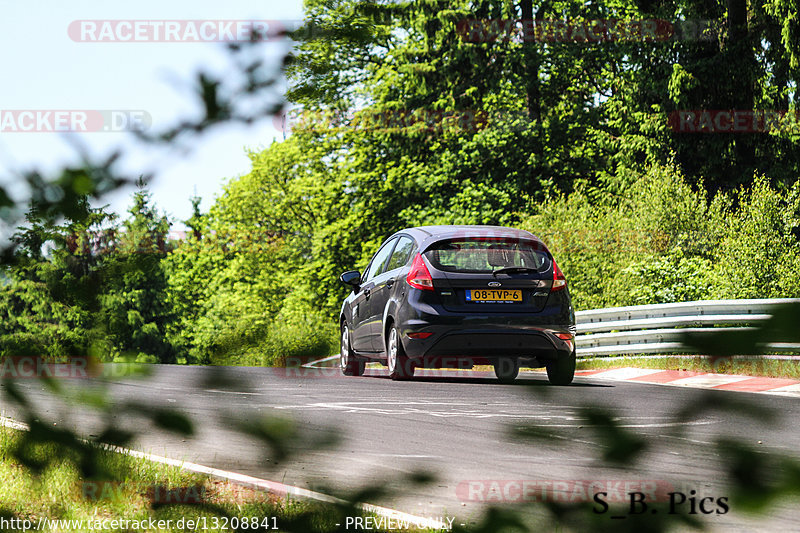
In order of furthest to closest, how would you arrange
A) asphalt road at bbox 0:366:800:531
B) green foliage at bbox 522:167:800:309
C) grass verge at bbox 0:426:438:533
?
green foliage at bbox 522:167:800:309
grass verge at bbox 0:426:438:533
asphalt road at bbox 0:366:800:531

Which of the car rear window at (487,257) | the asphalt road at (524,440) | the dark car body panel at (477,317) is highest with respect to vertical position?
the car rear window at (487,257)

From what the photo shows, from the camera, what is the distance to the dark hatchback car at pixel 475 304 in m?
10.4

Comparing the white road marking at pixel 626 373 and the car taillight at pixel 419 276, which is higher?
the car taillight at pixel 419 276

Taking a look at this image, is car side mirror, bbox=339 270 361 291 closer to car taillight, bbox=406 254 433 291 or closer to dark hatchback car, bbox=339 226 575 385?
dark hatchback car, bbox=339 226 575 385

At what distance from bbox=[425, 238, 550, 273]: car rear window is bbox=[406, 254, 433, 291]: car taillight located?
0.37ft

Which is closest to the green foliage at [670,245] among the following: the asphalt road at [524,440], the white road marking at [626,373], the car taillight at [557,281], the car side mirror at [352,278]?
the white road marking at [626,373]

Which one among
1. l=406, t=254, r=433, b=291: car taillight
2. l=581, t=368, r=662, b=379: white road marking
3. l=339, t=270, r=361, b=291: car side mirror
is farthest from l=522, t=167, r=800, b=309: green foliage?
l=406, t=254, r=433, b=291: car taillight

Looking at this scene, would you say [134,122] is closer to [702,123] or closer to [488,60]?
[702,123]

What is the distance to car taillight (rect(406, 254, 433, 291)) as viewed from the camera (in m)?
10.5

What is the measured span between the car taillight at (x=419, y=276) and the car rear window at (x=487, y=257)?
112 mm

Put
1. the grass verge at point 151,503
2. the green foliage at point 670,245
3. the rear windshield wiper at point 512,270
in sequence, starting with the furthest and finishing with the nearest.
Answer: the green foliage at point 670,245 < the rear windshield wiper at point 512,270 < the grass verge at point 151,503

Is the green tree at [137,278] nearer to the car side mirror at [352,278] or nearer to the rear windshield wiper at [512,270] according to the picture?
the rear windshield wiper at [512,270]

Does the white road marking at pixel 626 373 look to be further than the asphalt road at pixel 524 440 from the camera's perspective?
Yes

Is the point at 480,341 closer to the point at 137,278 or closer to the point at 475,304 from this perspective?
the point at 475,304
